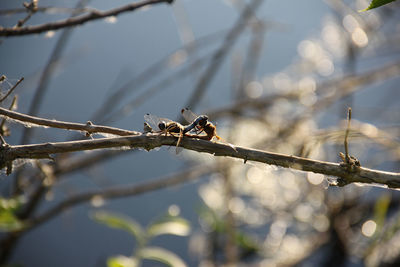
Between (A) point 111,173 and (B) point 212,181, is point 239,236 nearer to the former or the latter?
(B) point 212,181

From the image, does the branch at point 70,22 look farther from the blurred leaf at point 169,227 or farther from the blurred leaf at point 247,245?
the blurred leaf at point 247,245

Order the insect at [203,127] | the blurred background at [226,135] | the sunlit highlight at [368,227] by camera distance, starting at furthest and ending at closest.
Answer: the sunlit highlight at [368,227], the blurred background at [226,135], the insect at [203,127]

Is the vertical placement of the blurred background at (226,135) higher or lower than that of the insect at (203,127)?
higher

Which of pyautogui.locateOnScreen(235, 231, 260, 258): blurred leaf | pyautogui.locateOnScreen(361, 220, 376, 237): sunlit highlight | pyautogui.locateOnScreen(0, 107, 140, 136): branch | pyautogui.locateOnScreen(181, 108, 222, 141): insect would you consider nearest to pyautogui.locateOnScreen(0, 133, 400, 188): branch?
pyautogui.locateOnScreen(0, 107, 140, 136): branch

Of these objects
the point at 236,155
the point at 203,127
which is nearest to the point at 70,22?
the point at 203,127

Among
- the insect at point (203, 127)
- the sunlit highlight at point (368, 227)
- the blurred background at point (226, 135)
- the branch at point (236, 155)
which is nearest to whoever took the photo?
the branch at point (236, 155)

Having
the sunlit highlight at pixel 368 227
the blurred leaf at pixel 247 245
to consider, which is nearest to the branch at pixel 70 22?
the blurred leaf at pixel 247 245
